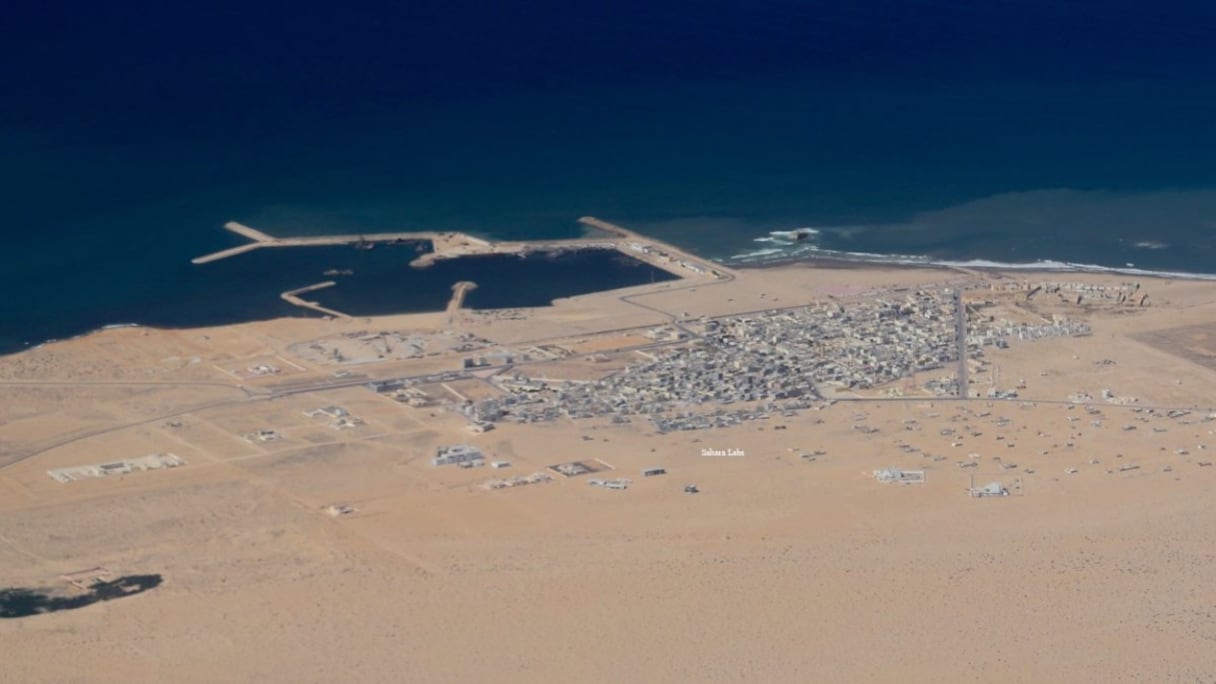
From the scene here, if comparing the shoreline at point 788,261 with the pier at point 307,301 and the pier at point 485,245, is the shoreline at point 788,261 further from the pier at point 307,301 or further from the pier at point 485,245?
the pier at point 307,301

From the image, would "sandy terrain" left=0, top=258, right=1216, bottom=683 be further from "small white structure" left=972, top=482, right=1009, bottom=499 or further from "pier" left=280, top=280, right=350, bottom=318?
"pier" left=280, top=280, right=350, bottom=318

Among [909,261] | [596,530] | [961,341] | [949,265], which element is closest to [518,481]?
[596,530]

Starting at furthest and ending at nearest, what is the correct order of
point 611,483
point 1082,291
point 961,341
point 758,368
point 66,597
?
point 1082,291
point 961,341
point 758,368
point 611,483
point 66,597

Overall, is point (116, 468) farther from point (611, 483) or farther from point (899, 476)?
point (899, 476)

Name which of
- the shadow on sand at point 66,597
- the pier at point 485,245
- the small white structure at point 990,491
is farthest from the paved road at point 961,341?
the shadow on sand at point 66,597

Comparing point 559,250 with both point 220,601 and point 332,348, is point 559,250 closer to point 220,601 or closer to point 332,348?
point 332,348

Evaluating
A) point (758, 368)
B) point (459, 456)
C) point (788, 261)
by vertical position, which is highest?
point (788, 261)

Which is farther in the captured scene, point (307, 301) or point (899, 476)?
point (307, 301)

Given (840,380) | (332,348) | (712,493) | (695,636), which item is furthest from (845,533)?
(332,348)
